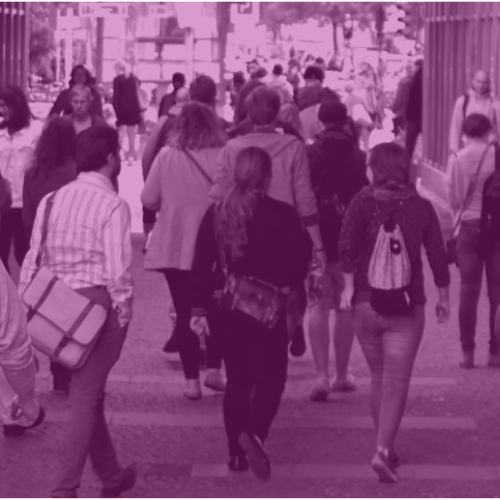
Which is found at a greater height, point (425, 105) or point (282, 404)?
point (425, 105)

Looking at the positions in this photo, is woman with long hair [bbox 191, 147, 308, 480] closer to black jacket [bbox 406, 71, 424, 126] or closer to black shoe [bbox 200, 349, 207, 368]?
black shoe [bbox 200, 349, 207, 368]

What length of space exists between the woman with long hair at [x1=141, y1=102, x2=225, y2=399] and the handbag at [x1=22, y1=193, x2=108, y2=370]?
91.6 inches

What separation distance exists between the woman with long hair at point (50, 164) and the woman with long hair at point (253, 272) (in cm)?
162

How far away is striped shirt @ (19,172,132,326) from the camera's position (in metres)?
6.27

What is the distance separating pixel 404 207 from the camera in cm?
696

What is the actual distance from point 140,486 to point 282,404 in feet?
6.15

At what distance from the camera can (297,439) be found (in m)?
7.84

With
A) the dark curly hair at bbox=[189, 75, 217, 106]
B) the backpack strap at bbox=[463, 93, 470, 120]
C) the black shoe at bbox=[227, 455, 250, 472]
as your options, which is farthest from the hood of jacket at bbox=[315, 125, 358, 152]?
the backpack strap at bbox=[463, 93, 470, 120]

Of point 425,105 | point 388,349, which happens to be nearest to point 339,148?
point 388,349

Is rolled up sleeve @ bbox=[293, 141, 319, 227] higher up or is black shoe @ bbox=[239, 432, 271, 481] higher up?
rolled up sleeve @ bbox=[293, 141, 319, 227]

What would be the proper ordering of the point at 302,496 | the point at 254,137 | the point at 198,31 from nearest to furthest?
the point at 302,496, the point at 254,137, the point at 198,31

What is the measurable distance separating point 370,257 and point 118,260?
4.45 feet

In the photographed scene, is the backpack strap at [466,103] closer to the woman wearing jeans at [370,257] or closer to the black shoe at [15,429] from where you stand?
the woman wearing jeans at [370,257]

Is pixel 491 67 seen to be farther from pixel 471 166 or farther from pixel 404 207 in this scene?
pixel 404 207
